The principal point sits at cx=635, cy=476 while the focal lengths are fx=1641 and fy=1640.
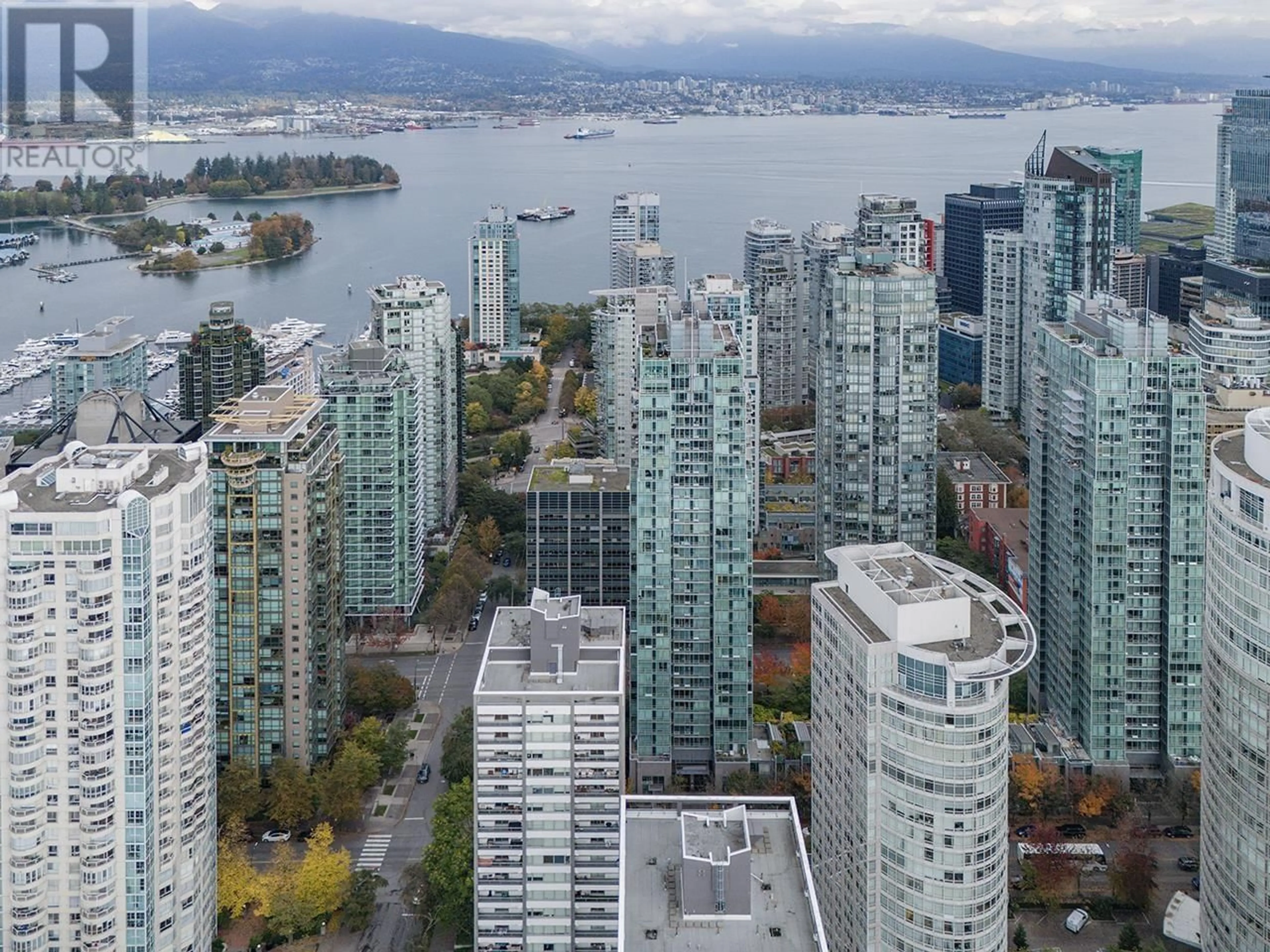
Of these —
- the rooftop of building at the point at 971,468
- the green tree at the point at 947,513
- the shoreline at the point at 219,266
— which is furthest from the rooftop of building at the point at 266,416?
the shoreline at the point at 219,266

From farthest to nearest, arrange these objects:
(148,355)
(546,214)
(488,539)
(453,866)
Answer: (546,214), (148,355), (488,539), (453,866)

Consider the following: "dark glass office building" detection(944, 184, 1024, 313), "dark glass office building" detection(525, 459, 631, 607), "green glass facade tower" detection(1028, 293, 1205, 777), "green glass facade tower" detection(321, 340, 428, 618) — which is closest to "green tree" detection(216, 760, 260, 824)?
"green glass facade tower" detection(321, 340, 428, 618)

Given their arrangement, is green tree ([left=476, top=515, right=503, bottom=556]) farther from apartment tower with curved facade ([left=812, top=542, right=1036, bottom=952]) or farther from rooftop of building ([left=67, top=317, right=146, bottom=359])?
apartment tower with curved facade ([left=812, top=542, right=1036, bottom=952])

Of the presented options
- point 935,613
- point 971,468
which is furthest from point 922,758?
point 971,468

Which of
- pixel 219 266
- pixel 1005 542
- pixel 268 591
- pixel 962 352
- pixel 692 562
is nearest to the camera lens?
pixel 268 591

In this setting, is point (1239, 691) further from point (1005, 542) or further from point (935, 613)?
point (1005, 542)

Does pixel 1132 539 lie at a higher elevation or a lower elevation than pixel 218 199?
lower
